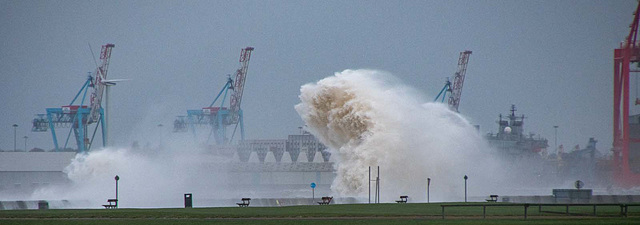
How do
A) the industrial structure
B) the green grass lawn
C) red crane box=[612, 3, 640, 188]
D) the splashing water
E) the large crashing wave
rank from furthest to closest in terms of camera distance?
the industrial structure, red crane box=[612, 3, 640, 188], the splashing water, the large crashing wave, the green grass lawn

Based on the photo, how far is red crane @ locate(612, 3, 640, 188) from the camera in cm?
8694

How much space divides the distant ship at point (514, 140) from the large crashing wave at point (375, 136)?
6178 centimetres

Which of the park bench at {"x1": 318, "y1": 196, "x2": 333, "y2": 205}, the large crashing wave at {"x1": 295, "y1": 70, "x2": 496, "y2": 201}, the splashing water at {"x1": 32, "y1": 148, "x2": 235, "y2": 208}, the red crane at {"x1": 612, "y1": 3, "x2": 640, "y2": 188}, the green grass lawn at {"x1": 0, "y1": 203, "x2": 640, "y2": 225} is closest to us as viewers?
the green grass lawn at {"x1": 0, "y1": 203, "x2": 640, "y2": 225}

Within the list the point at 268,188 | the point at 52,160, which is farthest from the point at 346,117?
the point at 52,160

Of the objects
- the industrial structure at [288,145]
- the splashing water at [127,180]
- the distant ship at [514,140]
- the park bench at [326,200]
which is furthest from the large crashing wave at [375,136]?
the industrial structure at [288,145]

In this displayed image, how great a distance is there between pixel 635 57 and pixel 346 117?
49992 mm

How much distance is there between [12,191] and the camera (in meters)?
88.2

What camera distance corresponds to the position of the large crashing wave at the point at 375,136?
5381 centimetres

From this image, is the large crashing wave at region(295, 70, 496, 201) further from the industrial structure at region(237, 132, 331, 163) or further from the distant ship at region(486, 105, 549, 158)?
the industrial structure at region(237, 132, 331, 163)

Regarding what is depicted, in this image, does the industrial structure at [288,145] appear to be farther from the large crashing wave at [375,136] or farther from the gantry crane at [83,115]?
the large crashing wave at [375,136]

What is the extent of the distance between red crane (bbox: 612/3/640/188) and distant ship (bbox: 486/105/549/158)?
2640 cm

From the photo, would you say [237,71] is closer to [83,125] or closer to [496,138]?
[83,125]

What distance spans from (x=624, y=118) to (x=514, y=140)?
34387 mm

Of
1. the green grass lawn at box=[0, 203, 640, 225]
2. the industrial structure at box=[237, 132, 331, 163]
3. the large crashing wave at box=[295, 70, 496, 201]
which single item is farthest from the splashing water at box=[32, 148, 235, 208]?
the industrial structure at box=[237, 132, 331, 163]
